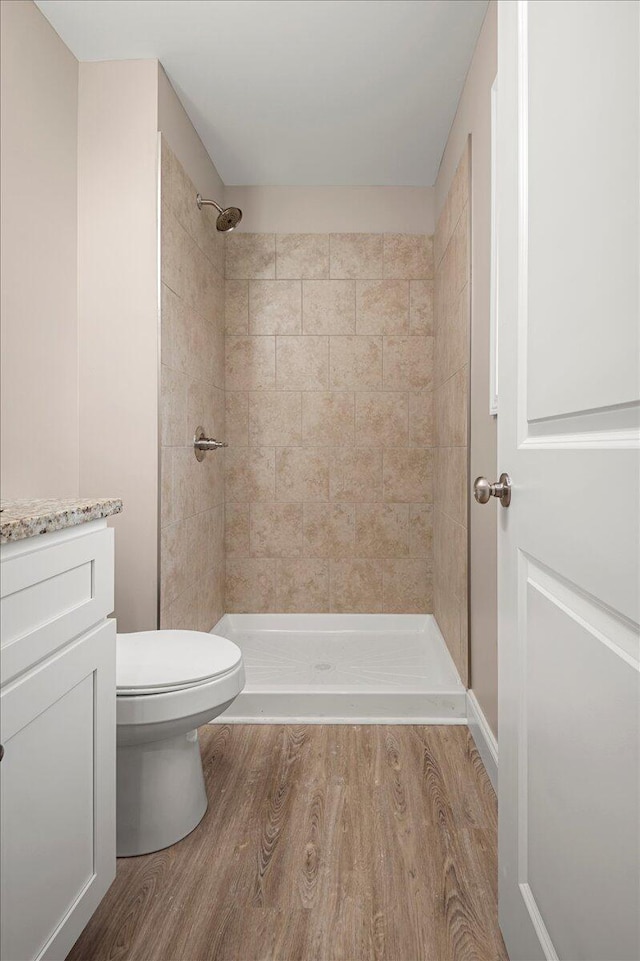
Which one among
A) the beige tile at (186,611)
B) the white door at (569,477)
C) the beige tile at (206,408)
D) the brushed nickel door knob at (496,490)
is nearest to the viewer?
the white door at (569,477)

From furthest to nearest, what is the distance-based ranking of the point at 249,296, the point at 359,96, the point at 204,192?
the point at 249,296 < the point at 204,192 < the point at 359,96

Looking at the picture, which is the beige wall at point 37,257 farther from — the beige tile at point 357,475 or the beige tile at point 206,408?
the beige tile at point 357,475

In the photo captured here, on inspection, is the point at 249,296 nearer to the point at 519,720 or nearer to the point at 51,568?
the point at 51,568

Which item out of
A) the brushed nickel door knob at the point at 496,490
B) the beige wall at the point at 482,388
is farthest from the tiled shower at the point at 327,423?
the brushed nickel door knob at the point at 496,490

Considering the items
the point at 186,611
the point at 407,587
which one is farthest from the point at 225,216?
the point at 407,587

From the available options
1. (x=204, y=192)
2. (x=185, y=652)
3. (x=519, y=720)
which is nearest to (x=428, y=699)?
(x=185, y=652)

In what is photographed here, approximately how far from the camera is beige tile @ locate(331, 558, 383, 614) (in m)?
3.37

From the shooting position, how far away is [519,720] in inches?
40.8

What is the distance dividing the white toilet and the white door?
2.49 feet

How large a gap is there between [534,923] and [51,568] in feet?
3.18

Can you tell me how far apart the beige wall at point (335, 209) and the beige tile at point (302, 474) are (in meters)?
1.22

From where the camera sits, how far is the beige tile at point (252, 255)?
130 inches

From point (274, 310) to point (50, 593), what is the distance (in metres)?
2.56

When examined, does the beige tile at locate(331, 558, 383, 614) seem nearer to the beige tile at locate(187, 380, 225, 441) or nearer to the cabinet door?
the beige tile at locate(187, 380, 225, 441)
